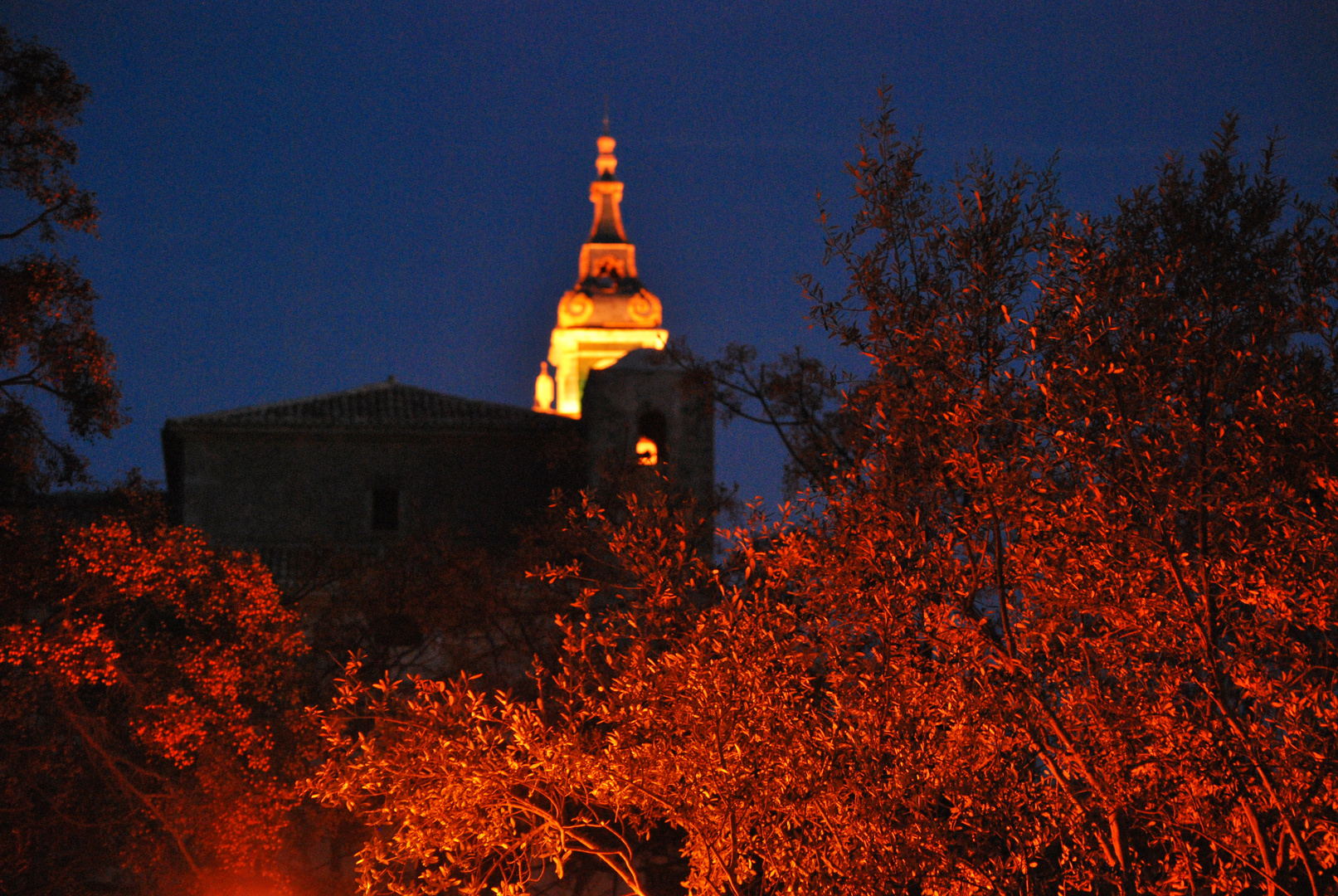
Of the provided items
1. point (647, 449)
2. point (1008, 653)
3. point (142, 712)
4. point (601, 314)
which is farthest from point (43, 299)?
point (601, 314)

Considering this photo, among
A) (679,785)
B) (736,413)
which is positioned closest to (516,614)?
Result: (736,413)

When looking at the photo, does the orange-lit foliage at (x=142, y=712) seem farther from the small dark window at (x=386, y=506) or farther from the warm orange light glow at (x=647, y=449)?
the small dark window at (x=386, y=506)

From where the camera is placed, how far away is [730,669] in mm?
8477

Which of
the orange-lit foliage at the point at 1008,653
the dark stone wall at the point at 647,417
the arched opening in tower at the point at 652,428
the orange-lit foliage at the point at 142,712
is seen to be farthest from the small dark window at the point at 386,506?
the orange-lit foliage at the point at 1008,653

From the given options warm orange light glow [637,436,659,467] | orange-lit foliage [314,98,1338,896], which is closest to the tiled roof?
warm orange light glow [637,436,659,467]

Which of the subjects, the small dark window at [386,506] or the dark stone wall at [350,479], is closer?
the dark stone wall at [350,479]

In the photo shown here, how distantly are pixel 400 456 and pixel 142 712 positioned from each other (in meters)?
18.8

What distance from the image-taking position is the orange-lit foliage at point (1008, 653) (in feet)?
26.7

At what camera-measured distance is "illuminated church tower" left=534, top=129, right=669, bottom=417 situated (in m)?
52.4

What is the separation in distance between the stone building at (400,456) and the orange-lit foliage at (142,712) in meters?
16.3

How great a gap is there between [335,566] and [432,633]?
5.45 ft

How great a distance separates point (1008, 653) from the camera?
8.30 meters

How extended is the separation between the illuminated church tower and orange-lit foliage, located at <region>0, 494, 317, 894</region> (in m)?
36.1

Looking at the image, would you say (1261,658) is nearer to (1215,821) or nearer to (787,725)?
(1215,821)
